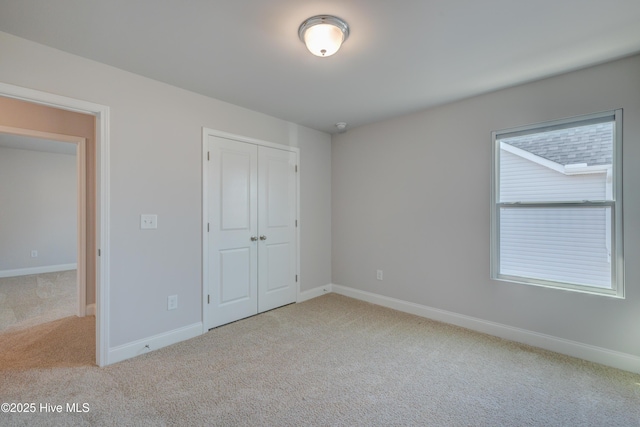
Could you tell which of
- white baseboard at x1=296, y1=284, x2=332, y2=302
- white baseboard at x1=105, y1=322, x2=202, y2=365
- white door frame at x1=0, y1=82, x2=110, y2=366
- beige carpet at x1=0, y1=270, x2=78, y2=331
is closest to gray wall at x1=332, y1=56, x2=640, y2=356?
white baseboard at x1=296, y1=284, x2=332, y2=302

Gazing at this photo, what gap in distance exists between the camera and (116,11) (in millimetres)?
1662

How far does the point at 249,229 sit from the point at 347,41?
2.21 m

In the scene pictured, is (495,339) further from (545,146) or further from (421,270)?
(545,146)

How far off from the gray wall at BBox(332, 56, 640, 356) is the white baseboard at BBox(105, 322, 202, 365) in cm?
214

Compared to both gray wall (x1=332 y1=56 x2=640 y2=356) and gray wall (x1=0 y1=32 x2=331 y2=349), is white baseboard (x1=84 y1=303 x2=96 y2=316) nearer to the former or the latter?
gray wall (x1=0 y1=32 x2=331 y2=349)

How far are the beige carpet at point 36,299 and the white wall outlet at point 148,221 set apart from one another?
1968mm

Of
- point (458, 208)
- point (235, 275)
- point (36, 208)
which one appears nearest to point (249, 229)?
point (235, 275)

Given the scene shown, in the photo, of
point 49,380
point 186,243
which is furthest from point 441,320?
point 49,380

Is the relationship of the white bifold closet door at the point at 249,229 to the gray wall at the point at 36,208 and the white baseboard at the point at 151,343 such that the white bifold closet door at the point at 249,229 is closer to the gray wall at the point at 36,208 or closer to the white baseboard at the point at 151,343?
the white baseboard at the point at 151,343

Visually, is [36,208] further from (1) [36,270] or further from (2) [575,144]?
(2) [575,144]

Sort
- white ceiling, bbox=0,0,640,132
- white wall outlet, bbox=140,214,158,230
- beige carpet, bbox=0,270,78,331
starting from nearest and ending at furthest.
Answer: white ceiling, bbox=0,0,640,132 < white wall outlet, bbox=140,214,158,230 < beige carpet, bbox=0,270,78,331

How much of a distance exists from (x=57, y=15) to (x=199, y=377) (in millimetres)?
2544

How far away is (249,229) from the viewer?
3348 mm

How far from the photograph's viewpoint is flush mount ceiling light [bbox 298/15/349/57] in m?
1.73
